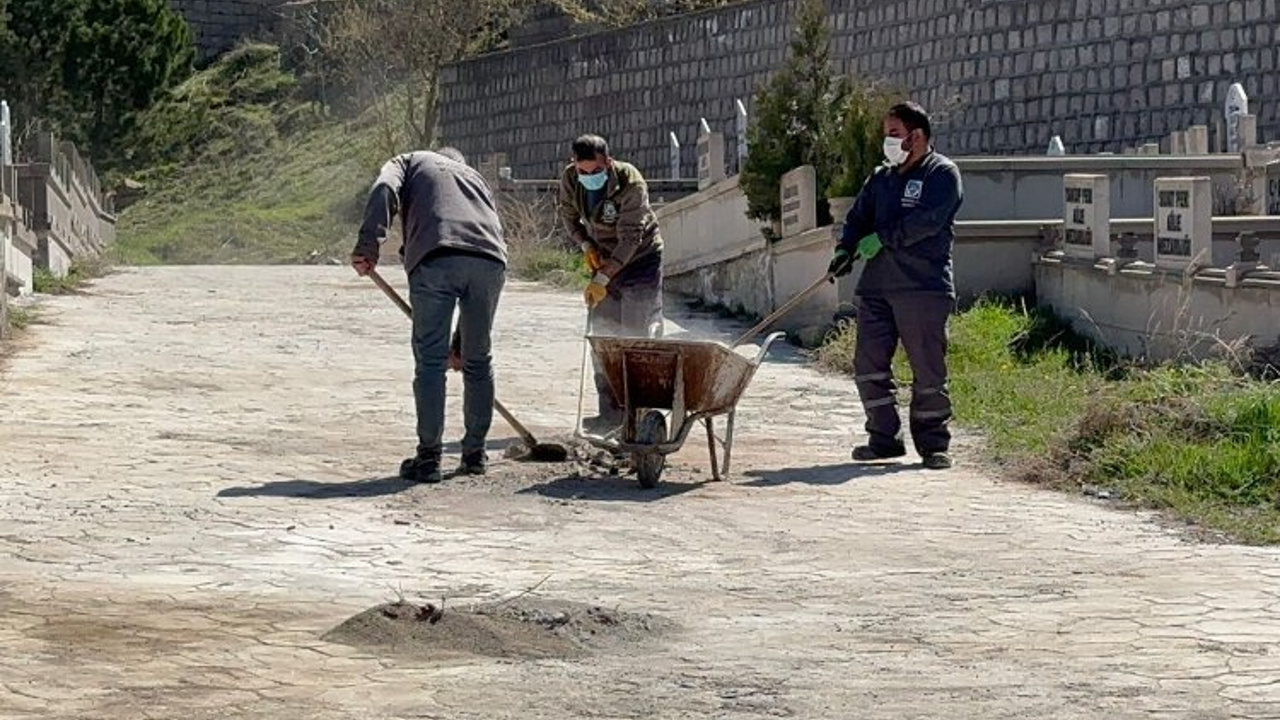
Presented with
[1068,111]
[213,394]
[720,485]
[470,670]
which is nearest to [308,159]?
[1068,111]

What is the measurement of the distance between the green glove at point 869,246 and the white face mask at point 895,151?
1.19 ft

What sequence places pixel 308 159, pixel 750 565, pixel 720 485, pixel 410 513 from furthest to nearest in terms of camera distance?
pixel 308 159 < pixel 720 485 < pixel 410 513 < pixel 750 565

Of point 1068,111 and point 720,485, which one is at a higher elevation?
point 1068,111

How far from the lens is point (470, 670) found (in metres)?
6.73

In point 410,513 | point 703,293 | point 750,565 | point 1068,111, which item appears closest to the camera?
point 750,565

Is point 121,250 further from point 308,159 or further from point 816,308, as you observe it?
point 816,308

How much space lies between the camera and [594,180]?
11.8 metres

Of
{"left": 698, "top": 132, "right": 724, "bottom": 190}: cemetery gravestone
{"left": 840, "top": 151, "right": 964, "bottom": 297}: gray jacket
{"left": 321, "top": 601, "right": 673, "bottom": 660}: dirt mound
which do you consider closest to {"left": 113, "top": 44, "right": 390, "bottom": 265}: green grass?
{"left": 698, "top": 132, "right": 724, "bottom": 190}: cemetery gravestone

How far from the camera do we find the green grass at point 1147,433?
9.78m

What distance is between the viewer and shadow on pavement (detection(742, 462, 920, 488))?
1064 cm

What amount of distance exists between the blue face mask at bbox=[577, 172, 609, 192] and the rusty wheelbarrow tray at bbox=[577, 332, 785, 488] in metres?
1.24

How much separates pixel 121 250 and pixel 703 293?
1745 centimetres

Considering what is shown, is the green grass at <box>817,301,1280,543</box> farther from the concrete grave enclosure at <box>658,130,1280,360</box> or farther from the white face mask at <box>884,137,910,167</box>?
the white face mask at <box>884,137,910,167</box>

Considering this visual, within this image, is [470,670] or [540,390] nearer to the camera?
[470,670]
